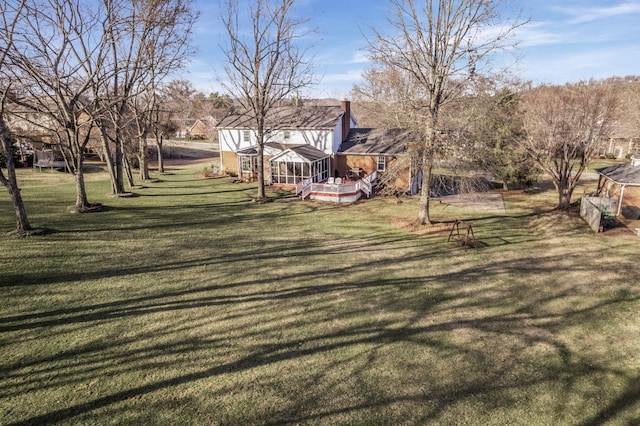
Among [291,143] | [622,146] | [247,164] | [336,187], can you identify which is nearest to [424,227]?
[336,187]

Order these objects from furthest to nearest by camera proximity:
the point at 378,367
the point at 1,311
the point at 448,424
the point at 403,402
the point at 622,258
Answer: the point at 622,258 → the point at 1,311 → the point at 378,367 → the point at 403,402 → the point at 448,424

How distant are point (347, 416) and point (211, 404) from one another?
2.49m

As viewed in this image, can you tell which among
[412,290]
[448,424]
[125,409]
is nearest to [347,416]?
[448,424]

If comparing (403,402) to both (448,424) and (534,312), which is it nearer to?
(448,424)

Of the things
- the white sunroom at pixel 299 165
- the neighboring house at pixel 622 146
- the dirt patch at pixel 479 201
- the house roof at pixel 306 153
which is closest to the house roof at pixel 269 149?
the white sunroom at pixel 299 165

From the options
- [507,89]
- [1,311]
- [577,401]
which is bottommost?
[577,401]

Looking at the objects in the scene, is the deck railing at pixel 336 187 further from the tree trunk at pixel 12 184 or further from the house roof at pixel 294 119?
the tree trunk at pixel 12 184

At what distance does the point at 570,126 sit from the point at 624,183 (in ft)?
15.5

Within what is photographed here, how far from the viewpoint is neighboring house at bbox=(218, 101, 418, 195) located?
2933 centimetres

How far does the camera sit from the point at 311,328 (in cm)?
870

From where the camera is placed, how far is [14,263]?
1127cm

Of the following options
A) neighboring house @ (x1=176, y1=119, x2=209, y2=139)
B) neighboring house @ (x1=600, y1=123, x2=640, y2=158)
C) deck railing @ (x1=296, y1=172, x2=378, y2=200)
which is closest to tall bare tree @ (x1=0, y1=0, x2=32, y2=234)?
deck railing @ (x1=296, y1=172, x2=378, y2=200)

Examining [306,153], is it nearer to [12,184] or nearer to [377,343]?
[12,184]

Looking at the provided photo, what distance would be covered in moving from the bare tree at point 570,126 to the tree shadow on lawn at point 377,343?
13.9 metres
